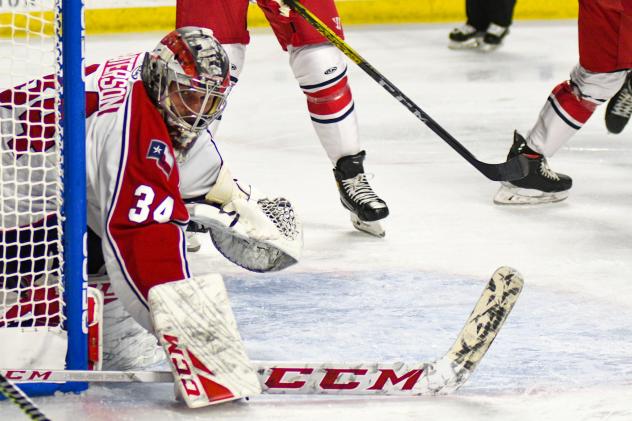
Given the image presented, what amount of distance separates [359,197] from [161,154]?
48.4 inches

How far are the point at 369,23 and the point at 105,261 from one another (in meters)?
4.68

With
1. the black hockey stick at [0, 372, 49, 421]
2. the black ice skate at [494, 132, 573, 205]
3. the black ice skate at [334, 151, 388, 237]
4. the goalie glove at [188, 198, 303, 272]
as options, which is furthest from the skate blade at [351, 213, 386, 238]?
the black hockey stick at [0, 372, 49, 421]

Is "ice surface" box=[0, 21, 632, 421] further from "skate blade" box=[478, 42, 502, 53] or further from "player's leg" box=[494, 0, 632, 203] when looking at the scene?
"skate blade" box=[478, 42, 502, 53]

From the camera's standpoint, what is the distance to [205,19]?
302 cm

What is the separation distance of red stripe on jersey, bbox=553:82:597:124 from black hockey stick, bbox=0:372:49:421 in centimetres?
223

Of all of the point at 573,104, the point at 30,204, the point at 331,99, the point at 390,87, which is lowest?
the point at 573,104

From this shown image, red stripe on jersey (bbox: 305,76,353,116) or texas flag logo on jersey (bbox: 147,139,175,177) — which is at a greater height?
texas flag logo on jersey (bbox: 147,139,175,177)

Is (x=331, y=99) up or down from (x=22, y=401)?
down

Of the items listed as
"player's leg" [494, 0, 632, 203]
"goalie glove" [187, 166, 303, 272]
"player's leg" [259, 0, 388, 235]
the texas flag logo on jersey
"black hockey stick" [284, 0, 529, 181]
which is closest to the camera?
the texas flag logo on jersey

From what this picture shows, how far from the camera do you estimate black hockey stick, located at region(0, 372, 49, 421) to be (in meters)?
1.62

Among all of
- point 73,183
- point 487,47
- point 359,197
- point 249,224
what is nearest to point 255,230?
point 249,224

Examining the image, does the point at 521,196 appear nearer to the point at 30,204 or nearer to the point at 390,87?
the point at 390,87

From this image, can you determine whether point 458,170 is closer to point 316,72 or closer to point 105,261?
point 316,72

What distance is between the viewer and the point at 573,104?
3.53 m
